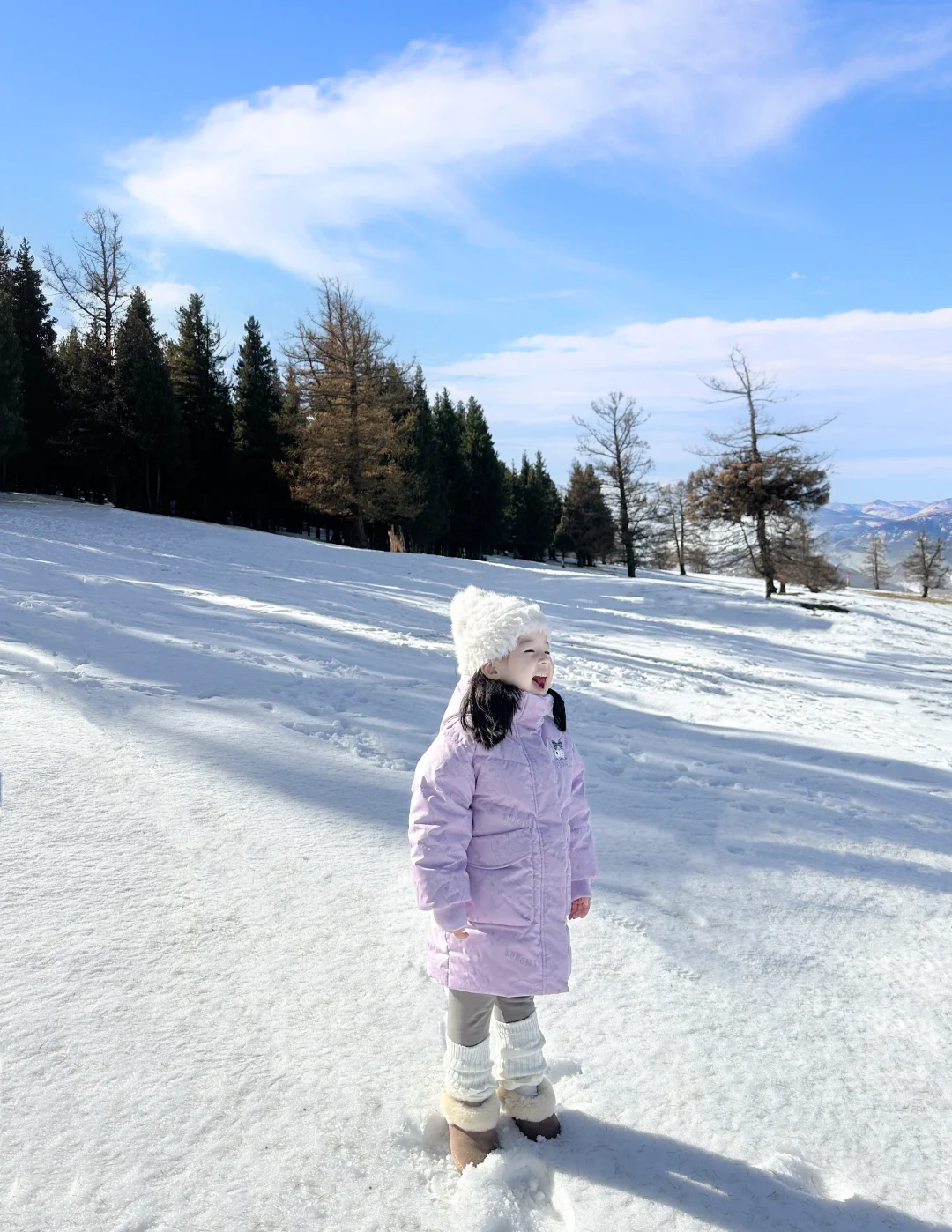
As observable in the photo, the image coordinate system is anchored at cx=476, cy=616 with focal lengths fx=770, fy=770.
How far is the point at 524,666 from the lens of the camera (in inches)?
90.4

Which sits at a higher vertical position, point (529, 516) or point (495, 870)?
point (529, 516)

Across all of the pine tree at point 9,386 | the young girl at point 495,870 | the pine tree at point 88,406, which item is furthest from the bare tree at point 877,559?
the young girl at point 495,870

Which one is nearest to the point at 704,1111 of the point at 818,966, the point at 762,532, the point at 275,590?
the point at 818,966

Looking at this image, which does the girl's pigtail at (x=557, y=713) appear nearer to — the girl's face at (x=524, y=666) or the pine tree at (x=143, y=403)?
the girl's face at (x=524, y=666)

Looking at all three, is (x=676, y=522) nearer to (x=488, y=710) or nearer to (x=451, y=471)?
(x=451, y=471)

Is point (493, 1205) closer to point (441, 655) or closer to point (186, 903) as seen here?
point (186, 903)

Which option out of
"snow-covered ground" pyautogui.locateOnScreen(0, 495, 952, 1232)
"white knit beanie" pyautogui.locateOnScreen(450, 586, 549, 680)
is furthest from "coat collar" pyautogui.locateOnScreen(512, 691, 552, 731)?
"snow-covered ground" pyautogui.locateOnScreen(0, 495, 952, 1232)

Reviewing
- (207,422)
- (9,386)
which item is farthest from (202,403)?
(9,386)

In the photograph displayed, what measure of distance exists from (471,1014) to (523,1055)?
212 mm

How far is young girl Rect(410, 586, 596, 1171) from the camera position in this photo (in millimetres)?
2158

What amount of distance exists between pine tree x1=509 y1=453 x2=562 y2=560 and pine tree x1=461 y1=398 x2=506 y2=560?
5.54 meters

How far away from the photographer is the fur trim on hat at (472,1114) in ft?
7.17

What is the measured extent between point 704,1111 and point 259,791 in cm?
276

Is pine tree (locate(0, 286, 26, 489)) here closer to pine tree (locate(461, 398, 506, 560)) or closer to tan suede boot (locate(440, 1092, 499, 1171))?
pine tree (locate(461, 398, 506, 560))
